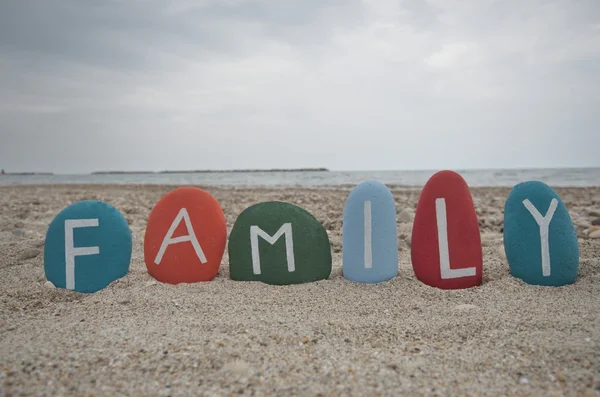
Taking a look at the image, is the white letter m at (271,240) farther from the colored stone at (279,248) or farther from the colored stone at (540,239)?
the colored stone at (540,239)

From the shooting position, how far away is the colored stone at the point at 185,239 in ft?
10.8

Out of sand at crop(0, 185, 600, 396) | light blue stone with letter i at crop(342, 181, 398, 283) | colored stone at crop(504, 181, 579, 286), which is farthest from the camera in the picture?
light blue stone with letter i at crop(342, 181, 398, 283)

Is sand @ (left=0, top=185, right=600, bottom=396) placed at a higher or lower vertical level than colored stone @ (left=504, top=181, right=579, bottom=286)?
lower

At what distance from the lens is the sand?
166 centimetres

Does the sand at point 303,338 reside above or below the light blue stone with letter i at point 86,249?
below

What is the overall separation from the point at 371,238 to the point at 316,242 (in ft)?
1.48

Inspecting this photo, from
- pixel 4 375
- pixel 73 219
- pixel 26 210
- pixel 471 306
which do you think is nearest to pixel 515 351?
pixel 471 306

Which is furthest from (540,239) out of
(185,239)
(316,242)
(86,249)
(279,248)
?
(86,249)

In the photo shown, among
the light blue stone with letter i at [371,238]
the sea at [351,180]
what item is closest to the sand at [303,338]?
the light blue stone with letter i at [371,238]

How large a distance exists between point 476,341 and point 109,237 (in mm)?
2794

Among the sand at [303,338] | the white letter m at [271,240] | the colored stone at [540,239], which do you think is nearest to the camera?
the sand at [303,338]

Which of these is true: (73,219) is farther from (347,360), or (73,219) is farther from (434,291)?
(434,291)

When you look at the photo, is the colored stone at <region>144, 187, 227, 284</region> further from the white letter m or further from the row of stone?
the white letter m

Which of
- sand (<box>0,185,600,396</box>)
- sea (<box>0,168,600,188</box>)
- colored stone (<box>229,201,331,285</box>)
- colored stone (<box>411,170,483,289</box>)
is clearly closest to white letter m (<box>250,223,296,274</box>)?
colored stone (<box>229,201,331,285</box>)
